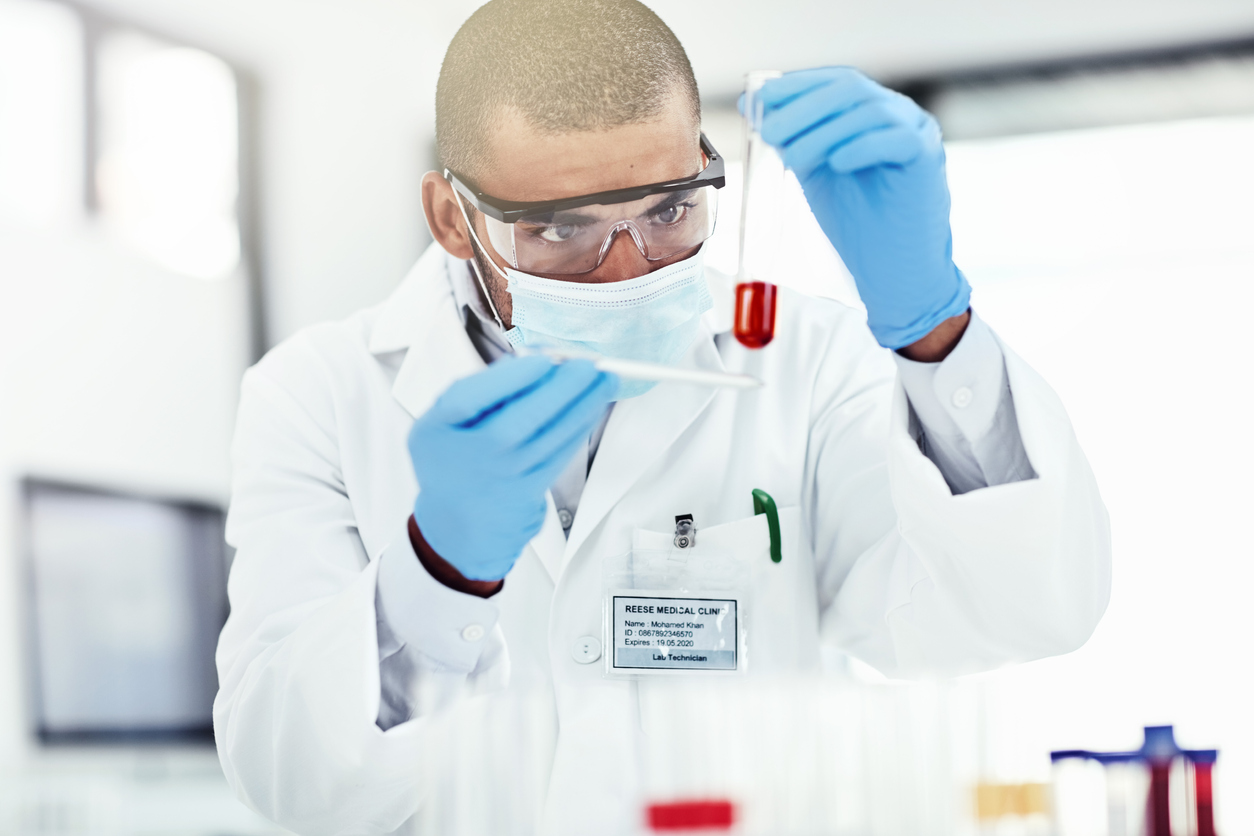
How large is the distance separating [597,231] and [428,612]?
22.4 inches

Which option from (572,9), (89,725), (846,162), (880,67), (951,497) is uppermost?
(880,67)

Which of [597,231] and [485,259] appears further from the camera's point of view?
[485,259]

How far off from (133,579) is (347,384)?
1318 mm

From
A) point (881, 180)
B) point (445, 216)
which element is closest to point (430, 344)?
point (445, 216)

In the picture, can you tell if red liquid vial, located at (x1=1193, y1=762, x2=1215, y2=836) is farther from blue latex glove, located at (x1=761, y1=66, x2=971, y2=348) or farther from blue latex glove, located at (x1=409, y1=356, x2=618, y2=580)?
blue latex glove, located at (x1=409, y1=356, x2=618, y2=580)

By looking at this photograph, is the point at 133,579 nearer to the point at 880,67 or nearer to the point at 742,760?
the point at 742,760

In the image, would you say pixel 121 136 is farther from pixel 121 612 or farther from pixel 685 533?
pixel 685 533

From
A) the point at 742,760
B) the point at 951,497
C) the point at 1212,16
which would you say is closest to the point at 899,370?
the point at 951,497

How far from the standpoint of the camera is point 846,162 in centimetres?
118

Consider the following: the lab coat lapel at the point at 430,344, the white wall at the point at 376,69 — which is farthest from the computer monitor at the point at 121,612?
the lab coat lapel at the point at 430,344

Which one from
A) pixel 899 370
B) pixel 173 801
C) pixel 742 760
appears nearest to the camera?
pixel 742 760

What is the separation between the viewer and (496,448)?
1.18 m

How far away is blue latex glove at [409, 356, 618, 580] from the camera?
1167 millimetres

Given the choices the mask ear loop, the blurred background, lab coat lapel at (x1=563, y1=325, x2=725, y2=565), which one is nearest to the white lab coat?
lab coat lapel at (x1=563, y1=325, x2=725, y2=565)
